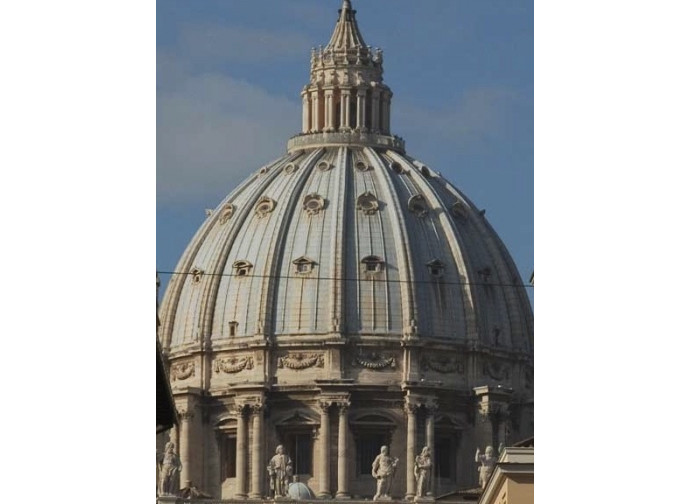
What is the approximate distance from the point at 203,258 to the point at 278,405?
5122 mm

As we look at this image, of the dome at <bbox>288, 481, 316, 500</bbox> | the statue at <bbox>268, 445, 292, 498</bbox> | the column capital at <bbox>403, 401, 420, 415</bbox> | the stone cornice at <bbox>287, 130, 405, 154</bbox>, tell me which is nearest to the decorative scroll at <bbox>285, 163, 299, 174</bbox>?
the stone cornice at <bbox>287, 130, 405, 154</bbox>

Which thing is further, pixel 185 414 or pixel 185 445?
pixel 185 414

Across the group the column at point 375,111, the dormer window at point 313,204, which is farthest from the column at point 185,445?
the column at point 375,111

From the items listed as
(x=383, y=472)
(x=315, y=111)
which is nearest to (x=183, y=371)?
(x=383, y=472)

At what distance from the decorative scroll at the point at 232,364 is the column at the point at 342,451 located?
Result: 397cm

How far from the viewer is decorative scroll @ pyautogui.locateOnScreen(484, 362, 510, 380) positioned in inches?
3740

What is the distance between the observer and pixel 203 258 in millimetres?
93375

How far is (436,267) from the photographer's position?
9269cm

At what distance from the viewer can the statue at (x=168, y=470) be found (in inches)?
3214

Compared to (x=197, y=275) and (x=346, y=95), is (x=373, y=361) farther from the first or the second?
(x=346, y=95)

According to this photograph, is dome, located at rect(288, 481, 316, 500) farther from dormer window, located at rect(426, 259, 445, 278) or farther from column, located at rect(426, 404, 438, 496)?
dormer window, located at rect(426, 259, 445, 278)

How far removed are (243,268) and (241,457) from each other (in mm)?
5804

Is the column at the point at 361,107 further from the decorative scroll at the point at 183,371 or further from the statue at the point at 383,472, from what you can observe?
the statue at the point at 383,472

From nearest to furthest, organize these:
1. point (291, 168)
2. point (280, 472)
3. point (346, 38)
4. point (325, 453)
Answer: point (280, 472) → point (325, 453) → point (291, 168) → point (346, 38)
